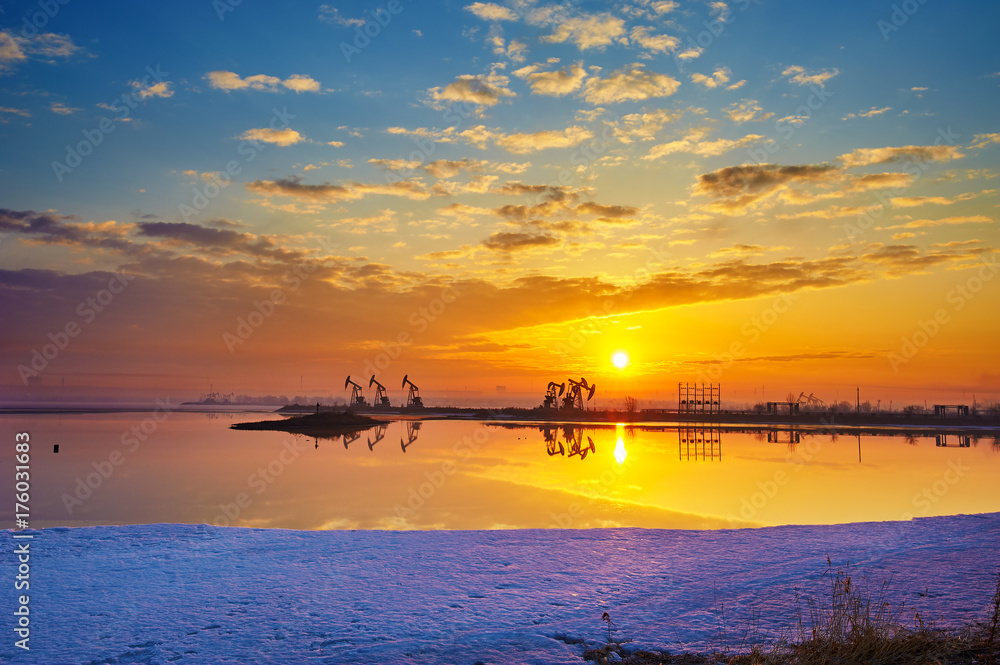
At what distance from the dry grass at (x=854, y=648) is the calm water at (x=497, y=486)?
22.2 ft

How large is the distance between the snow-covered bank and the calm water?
2.38 m

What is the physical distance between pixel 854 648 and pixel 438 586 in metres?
4.76

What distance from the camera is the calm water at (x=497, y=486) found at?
1382 centimetres

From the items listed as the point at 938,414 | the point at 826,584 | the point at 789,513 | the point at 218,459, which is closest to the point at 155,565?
the point at 826,584

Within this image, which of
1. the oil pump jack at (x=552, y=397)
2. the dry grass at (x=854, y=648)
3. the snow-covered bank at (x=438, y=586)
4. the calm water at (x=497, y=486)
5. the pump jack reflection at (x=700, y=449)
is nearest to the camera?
the dry grass at (x=854, y=648)

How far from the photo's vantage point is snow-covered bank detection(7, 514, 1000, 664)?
606 cm

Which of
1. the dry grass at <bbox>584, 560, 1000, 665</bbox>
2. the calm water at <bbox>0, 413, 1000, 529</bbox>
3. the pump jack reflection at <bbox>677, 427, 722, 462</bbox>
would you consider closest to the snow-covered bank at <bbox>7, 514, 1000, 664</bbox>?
the dry grass at <bbox>584, 560, 1000, 665</bbox>

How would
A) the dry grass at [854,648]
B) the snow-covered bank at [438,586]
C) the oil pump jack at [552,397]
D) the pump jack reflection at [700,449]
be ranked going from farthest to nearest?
the oil pump jack at [552,397], the pump jack reflection at [700,449], the snow-covered bank at [438,586], the dry grass at [854,648]

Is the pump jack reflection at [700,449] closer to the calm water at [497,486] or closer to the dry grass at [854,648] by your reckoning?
the calm water at [497,486]

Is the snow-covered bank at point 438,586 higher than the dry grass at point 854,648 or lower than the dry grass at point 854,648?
lower

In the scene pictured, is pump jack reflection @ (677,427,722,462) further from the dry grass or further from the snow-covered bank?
the dry grass

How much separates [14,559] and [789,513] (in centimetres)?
1537

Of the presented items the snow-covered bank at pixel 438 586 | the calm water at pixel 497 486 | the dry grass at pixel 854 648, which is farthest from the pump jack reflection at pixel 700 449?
the dry grass at pixel 854 648

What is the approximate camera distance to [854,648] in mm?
5535
